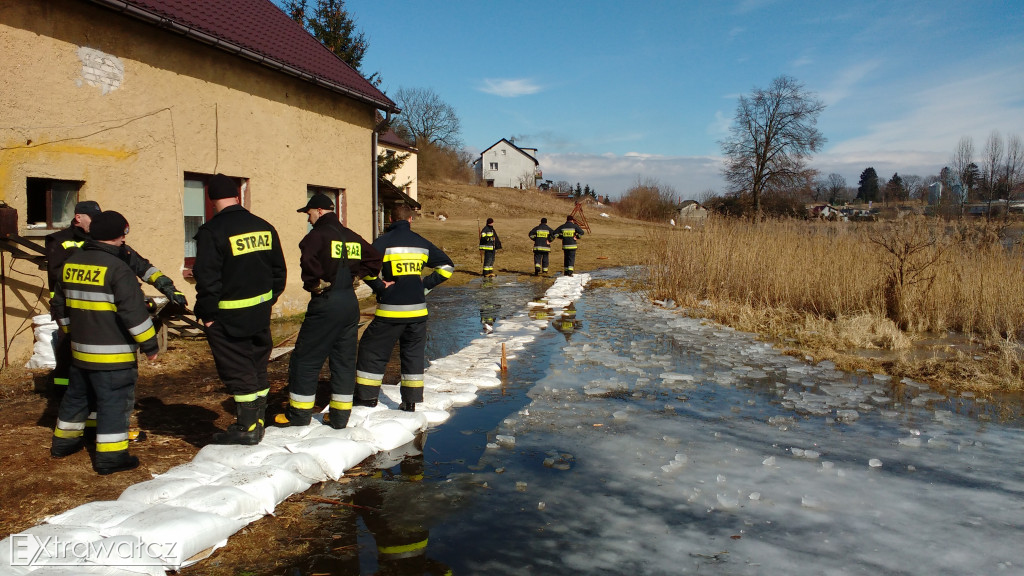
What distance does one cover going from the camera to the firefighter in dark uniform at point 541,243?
18.8 meters

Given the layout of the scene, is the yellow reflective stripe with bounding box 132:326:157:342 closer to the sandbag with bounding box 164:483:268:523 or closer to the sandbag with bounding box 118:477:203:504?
the sandbag with bounding box 118:477:203:504

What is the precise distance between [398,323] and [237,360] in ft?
4.93

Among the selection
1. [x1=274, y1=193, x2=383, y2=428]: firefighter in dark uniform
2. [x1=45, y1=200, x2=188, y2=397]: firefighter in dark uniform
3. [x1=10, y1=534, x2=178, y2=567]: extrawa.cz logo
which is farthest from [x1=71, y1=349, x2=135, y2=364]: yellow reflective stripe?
[x1=10, y1=534, x2=178, y2=567]: extrawa.cz logo

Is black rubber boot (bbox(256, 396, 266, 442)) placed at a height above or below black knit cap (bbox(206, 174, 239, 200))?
below

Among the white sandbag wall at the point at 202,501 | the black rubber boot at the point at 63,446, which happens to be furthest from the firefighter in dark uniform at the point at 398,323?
the black rubber boot at the point at 63,446

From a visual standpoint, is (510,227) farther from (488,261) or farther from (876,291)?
(876,291)

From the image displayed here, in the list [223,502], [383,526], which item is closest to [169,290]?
[223,502]

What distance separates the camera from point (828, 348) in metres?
9.02

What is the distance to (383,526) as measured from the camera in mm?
3840

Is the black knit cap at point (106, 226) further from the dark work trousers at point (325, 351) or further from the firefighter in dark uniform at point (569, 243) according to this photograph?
the firefighter in dark uniform at point (569, 243)

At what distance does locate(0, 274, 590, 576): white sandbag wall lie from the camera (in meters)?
3.11

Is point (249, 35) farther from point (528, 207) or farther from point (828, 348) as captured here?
point (528, 207)

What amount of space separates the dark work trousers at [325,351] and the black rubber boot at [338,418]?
0.03 meters

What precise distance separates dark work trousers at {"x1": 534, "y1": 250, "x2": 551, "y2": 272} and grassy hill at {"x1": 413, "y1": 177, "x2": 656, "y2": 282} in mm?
1270
